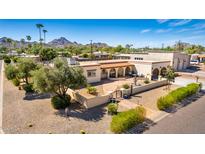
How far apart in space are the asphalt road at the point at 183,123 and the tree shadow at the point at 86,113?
4.41 m

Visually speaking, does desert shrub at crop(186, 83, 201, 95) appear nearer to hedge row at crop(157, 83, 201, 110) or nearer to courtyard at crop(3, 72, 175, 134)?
hedge row at crop(157, 83, 201, 110)

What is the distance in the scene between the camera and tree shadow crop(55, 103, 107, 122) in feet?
44.4

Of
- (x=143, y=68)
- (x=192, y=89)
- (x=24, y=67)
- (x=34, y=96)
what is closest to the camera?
(x=34, y=96)

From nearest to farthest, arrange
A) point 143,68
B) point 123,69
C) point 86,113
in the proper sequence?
point 86,113 → point 143,68 → point 123,69

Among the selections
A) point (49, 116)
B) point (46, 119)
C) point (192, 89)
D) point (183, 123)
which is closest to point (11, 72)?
point (49, 116)

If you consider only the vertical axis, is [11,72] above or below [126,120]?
above

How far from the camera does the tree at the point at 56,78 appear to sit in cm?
1432

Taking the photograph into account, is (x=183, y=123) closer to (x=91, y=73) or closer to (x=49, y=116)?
(x=49, y=116)

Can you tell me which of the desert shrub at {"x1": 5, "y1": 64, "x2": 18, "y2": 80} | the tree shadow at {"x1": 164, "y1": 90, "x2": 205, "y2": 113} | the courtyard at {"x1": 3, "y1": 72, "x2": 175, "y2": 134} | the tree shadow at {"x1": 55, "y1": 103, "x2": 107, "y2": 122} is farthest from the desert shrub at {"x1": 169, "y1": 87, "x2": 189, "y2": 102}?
the desert shrub at {"x1": 5, "y1": 64, "x2": 18, "y2": 80}

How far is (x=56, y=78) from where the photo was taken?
47.1 feet

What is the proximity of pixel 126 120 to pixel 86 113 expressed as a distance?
4410 mm

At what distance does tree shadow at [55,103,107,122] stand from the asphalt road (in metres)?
4.41
